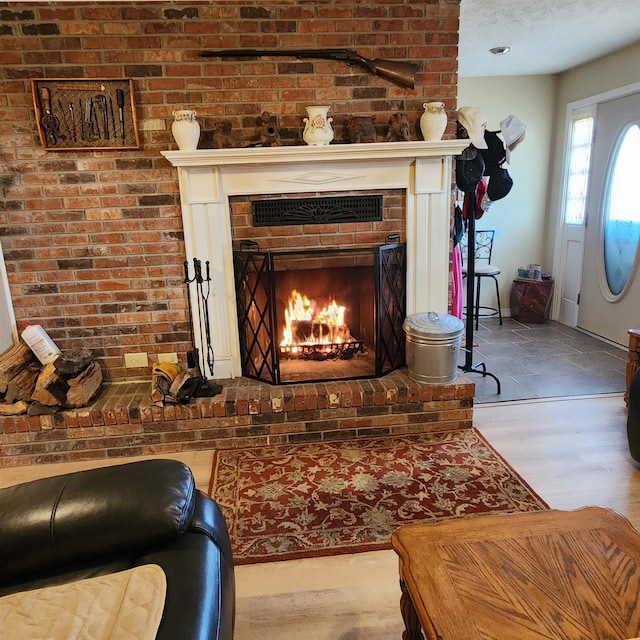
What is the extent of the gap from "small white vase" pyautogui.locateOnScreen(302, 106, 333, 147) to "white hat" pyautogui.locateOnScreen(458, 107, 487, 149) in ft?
2.61

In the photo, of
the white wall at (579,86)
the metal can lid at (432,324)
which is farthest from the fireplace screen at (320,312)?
the white wall at (579,86)

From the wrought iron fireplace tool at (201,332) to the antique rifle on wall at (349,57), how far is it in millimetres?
1065

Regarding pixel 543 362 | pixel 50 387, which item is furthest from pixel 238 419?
pixel 543 362

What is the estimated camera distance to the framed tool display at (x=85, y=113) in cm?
251

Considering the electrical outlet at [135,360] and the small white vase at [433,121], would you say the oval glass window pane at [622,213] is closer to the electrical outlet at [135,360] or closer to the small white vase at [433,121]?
the small white vase at [433,121]

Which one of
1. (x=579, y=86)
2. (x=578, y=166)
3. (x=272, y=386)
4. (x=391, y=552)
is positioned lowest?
(x=391, y=552)

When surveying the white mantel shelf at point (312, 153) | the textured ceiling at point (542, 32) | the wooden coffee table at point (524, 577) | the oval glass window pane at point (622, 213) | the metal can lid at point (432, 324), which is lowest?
the wooden coffee table at point (524, 577)

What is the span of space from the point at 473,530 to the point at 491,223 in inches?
161

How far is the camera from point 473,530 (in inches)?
50.9

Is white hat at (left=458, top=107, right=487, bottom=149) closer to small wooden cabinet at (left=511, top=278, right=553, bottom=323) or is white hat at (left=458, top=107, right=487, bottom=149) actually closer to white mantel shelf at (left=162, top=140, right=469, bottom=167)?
white mantel shelf at (left=162, top=140, right=469, bottom=167)

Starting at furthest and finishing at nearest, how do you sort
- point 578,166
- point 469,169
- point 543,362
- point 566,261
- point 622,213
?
point 566,261 < point 578,166 < point 622,213 < point 543,362 < point 469,169

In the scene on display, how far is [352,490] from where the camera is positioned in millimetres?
2244

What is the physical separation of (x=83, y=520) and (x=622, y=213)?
4358 mm

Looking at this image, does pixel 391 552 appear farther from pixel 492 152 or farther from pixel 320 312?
pixel 492 152
